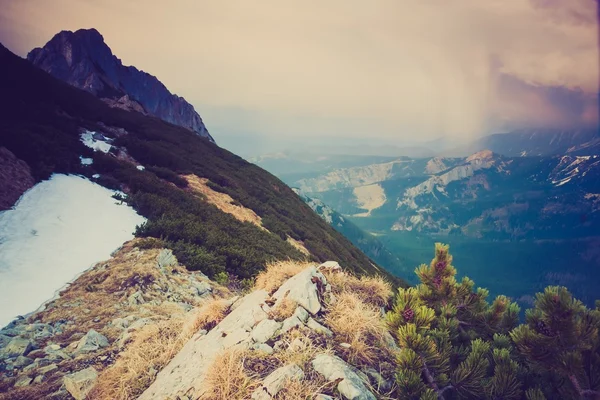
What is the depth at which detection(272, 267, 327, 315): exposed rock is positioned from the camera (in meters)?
5.35

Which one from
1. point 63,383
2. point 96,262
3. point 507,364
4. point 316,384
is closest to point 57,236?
point 96,262

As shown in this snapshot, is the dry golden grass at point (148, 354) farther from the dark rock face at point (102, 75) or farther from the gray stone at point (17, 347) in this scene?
the dark rock face at point (102, 75)

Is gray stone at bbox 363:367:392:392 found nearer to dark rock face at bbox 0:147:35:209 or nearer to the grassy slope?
the grassy slope

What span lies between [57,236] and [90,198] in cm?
386

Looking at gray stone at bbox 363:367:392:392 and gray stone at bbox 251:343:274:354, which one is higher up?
gray stone at bbox 251:343:274:354

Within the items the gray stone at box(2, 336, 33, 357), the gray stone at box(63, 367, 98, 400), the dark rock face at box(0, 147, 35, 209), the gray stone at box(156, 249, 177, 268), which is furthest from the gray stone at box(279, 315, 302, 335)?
the dark rock face at box(0, 147, 35, 209)

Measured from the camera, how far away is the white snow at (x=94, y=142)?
24.2m

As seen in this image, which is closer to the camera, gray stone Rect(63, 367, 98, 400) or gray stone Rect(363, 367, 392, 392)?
gray stone Rect(363, 367, 392, 392)

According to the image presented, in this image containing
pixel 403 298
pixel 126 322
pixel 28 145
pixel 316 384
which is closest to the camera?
pixel 316 384

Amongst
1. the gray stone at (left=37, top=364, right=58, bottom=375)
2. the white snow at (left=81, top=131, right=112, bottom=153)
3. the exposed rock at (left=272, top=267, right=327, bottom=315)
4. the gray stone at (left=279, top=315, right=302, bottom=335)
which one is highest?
the white snow at (left=81, top=131, right=112, bottom=153)

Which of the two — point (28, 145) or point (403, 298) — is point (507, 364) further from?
point (28, 145)

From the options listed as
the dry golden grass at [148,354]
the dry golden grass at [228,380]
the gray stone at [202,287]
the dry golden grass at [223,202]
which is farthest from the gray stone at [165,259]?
the dry golden grass at [223,202]

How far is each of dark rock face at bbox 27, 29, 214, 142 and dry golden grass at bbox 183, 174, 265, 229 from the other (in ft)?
164

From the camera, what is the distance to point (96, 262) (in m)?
11.8
